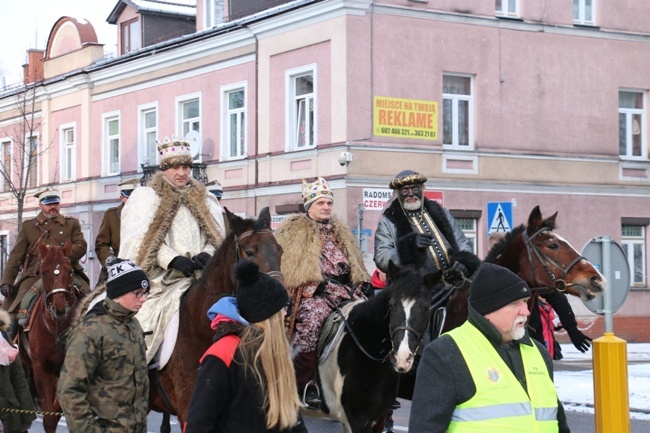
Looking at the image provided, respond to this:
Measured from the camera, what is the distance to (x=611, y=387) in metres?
9.37

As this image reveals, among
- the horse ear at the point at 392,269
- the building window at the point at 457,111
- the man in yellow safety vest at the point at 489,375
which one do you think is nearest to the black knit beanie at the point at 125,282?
the man in yellow safety vest at the point at 489,375

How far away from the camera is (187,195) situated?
374 inches

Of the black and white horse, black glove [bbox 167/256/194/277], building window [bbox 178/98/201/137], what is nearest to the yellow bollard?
the black and white horse

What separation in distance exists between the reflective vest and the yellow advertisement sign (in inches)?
879

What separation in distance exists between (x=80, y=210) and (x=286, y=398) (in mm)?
33004

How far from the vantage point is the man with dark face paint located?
10008 mm

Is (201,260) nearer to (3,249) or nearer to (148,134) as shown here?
(148,134)

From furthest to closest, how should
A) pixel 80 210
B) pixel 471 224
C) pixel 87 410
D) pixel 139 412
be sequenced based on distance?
1. pixel 80 210
2. pixel 471 224
3. pixel 139 412
4. pixel 87 410

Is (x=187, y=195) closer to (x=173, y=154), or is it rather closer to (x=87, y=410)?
(x=173, y=154)

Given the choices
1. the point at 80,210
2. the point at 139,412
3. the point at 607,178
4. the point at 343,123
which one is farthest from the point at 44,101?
the point at 139,412

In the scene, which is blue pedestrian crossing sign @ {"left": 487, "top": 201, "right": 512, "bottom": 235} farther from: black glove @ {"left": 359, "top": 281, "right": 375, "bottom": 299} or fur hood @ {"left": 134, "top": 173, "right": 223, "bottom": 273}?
fur hood @ {"left": 134, "top": 173, "right": 223, "bottom": 273}

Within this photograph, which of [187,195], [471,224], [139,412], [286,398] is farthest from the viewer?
[471,224]


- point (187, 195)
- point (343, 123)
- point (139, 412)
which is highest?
point (343, 123)

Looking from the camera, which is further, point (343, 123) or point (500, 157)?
point (500, 157)
